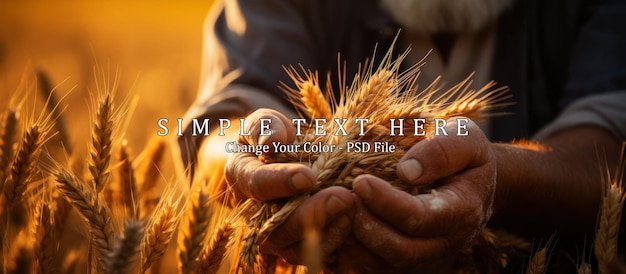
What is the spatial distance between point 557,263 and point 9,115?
133cm

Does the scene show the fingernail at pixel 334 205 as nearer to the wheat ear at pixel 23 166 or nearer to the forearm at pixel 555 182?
the forearm at pixel 555 182

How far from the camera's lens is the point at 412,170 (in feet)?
3.52

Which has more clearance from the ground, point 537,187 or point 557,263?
point 537,187

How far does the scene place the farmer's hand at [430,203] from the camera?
106cm

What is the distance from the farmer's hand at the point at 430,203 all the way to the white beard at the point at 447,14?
1.01 meters

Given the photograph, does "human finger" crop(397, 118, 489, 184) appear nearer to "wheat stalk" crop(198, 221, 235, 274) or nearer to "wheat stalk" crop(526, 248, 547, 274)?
"wheat stalk" crop(526, 248, 547, 274)

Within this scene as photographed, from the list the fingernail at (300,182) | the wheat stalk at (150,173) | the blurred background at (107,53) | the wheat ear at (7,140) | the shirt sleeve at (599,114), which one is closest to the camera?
the fingernail at (300,182)

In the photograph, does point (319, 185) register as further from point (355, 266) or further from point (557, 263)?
point (557, 263)

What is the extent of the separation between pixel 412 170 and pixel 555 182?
613 mm

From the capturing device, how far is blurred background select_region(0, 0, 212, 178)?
294cm

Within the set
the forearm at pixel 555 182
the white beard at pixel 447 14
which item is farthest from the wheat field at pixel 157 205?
the white beard at pixel 447 14

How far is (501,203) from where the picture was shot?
4.61 ft

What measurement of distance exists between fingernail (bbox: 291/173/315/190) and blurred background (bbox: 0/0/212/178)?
448mm

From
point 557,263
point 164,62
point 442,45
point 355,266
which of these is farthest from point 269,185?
point 164,62
